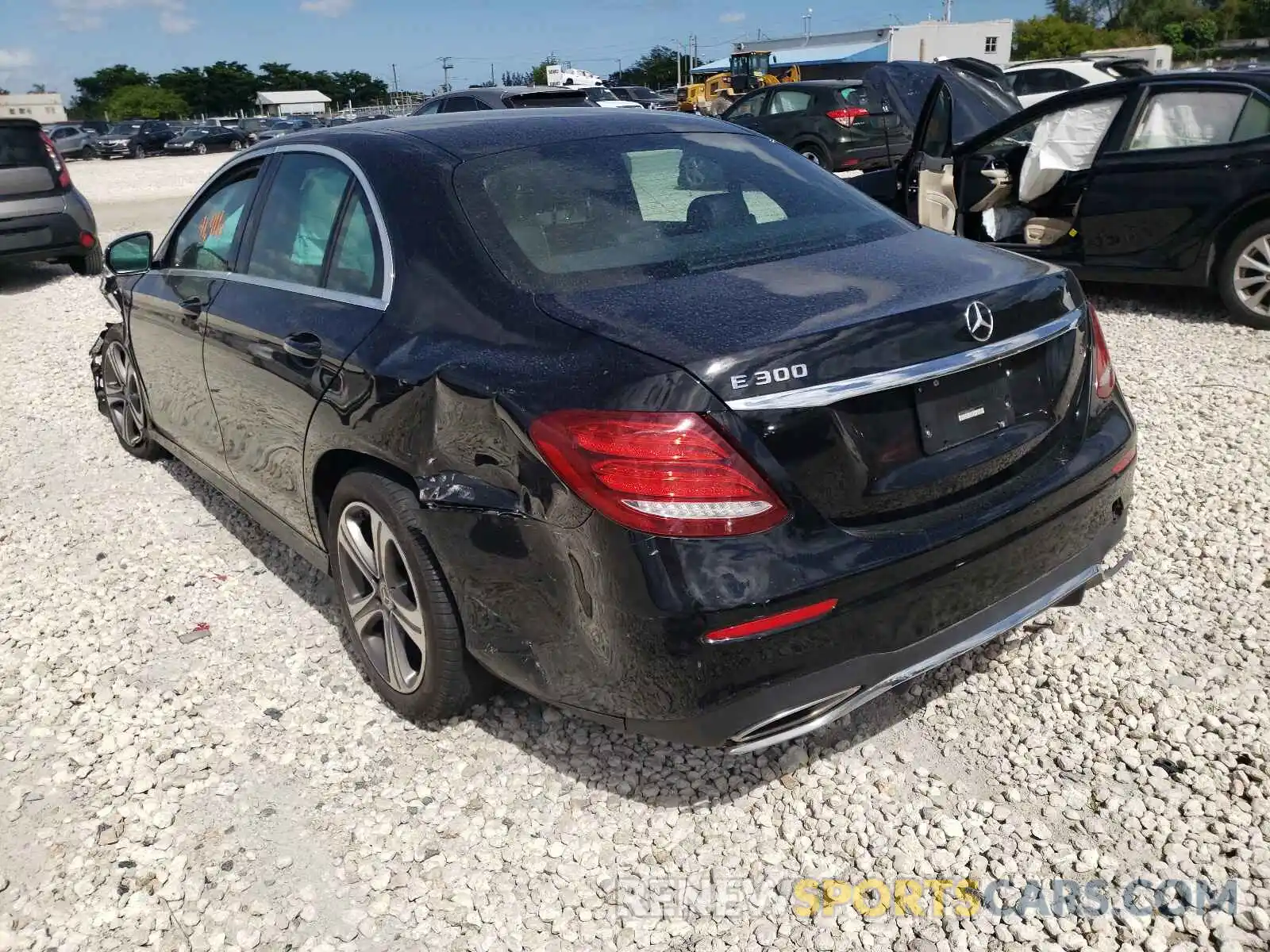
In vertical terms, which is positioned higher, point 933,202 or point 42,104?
point 42,104

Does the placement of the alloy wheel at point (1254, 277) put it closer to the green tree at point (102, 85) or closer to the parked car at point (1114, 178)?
the parked car at point (1114, 178)

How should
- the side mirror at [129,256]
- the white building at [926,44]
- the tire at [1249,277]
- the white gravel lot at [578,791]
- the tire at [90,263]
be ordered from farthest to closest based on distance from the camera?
1. the white building at [926,44]
2. the tire at [90,263]
3. the tire at [1249,277]
4. the side mirror at [129,256]
5. the white gravel lot at [578,791]

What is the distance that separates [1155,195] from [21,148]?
1056 centimetres

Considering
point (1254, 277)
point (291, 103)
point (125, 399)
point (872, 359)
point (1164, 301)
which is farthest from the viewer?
point (291, 103)

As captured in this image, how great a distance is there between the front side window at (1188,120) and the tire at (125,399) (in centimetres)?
629

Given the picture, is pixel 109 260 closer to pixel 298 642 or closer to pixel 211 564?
pixel 211 564

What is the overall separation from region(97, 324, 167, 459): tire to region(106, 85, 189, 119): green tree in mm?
90126

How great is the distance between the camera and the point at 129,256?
470 centimetres

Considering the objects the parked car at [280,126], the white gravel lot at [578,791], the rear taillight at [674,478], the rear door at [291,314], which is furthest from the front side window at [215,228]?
the parked car at [280,126]

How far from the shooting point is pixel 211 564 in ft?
14.0

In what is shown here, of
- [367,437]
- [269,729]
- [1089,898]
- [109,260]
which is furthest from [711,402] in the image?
[109,260]

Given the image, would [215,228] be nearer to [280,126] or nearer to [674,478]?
[674,478]

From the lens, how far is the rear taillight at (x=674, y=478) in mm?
2107

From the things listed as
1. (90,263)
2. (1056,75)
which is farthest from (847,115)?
(90,263)
